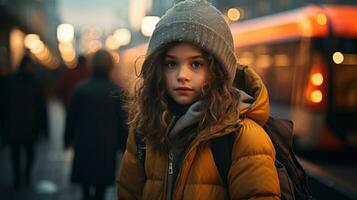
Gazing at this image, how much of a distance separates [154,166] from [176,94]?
1.01 feet

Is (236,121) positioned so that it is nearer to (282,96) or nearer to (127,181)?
(127,181)

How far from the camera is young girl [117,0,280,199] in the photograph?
2.26m

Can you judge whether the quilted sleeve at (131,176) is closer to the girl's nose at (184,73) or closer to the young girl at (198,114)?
the young girl at (198,114)

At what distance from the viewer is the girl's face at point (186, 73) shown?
7.90ft

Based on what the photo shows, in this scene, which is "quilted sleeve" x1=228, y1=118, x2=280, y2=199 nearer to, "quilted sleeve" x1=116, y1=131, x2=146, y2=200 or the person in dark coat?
"quilted sleeve" x1=116, y1=131, x2=146, y2=200

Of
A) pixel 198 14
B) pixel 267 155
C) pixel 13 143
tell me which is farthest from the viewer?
pixel 13 143

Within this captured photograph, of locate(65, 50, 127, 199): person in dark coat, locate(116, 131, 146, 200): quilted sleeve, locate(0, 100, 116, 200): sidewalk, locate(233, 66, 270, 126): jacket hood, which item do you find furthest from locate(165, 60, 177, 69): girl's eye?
locate(0, 100, 116, 200): sidewalk

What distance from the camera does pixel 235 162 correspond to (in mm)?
2270

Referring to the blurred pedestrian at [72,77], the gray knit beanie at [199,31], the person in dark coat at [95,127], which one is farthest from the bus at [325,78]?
the gray knit beanie at [199,31]

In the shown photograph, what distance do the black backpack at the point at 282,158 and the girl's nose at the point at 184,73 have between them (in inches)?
10.8

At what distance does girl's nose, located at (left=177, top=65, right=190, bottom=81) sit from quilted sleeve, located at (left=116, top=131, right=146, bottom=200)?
436 mm

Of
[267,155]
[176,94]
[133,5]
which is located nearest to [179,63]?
[176,94]

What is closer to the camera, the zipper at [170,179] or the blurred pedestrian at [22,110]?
the zipper at [170,179]

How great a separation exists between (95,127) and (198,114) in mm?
3674
